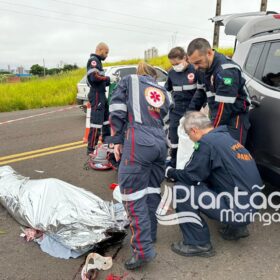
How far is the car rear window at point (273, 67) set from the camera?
342 cm

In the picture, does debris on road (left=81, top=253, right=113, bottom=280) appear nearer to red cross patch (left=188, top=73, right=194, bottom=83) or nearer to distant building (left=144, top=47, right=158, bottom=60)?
red cross patch (left=188, top=73, right=194, bottom=83)

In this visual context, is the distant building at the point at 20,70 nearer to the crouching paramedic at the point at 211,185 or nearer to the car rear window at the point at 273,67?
the car rear window at the point at 273,67

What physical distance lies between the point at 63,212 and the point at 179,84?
235cm

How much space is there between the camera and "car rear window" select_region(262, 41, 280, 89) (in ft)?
11.2

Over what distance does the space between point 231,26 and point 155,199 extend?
2.39m

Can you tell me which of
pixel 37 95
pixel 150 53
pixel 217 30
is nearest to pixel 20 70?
pixel 150 53

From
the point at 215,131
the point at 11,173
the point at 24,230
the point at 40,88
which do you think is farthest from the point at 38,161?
the point at 40,88

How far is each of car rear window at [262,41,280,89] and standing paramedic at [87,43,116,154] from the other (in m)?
2.51

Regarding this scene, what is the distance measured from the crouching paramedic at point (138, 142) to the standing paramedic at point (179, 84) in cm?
166

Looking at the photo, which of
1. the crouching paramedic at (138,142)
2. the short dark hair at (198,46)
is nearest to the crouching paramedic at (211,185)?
the crouching paramedic at (138,142)

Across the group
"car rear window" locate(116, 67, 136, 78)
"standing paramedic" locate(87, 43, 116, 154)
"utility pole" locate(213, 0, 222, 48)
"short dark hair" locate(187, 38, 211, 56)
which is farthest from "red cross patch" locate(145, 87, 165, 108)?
"utility pole" locate(213, 0, 222, 48)

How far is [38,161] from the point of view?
228 inches

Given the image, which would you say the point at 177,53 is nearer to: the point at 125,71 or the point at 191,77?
the point at 191,77

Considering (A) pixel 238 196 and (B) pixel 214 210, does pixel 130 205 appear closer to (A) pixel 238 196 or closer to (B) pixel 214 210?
(B) pixel 214 210
